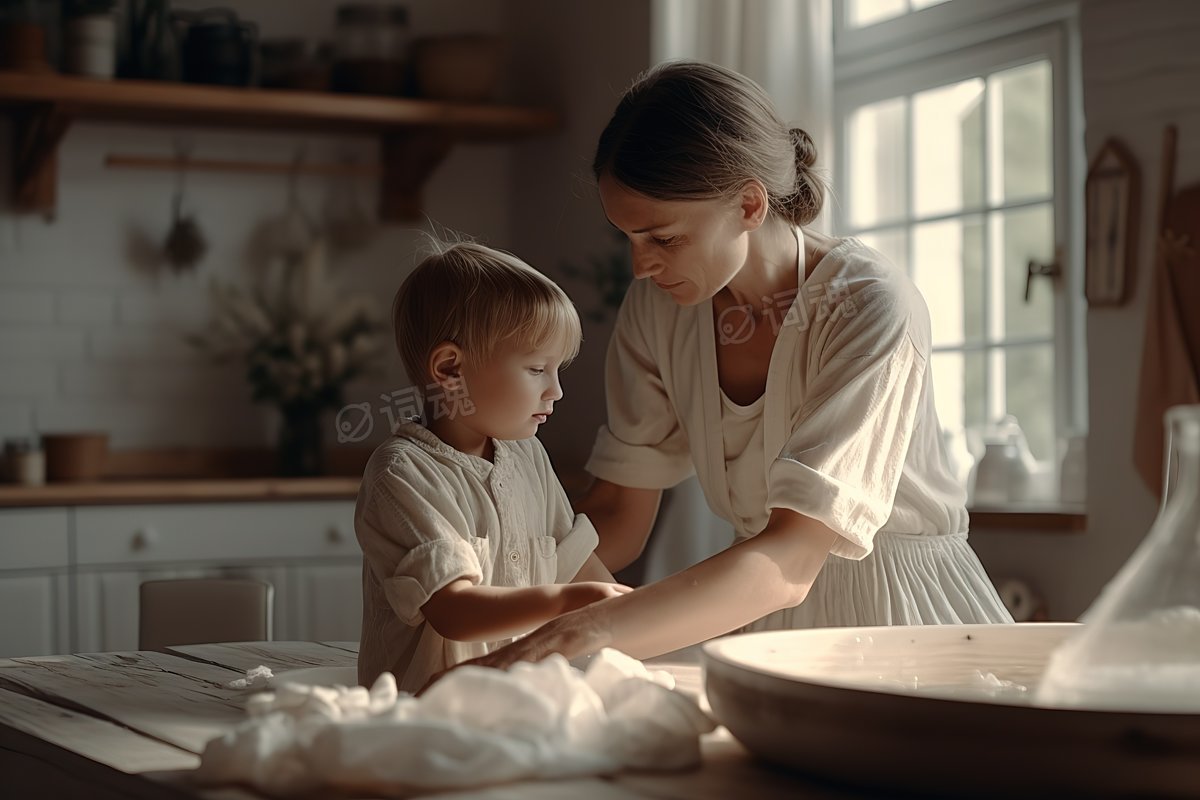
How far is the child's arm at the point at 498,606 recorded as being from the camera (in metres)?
1.22

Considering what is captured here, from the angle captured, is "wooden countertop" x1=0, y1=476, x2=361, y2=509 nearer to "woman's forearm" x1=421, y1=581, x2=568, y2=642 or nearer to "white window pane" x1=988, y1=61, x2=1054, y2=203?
"white window pane" x1=988, y1=61, x2=1054, y2=203

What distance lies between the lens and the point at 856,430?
54.0 inches

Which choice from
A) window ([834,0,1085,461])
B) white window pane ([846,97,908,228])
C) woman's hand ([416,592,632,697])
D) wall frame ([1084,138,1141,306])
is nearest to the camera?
woman's hand ([416,592,632,697])

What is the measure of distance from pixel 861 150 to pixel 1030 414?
827 mm

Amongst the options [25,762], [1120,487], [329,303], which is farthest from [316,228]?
[25,762]

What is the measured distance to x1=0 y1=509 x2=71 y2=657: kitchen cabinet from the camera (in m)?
3.23

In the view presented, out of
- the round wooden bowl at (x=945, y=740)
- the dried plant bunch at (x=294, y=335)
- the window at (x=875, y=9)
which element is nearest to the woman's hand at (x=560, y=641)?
the round wooden bowl at (x=945, y=740)

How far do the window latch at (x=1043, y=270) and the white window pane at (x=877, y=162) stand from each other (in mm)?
475

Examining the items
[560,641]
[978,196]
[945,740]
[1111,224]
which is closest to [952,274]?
[978,196]

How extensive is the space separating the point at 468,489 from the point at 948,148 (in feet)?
7.24

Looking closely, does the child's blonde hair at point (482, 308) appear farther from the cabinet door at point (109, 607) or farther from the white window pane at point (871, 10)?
the white window pane at point (871, 10)

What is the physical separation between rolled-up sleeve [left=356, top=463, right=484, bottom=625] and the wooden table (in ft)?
0.55

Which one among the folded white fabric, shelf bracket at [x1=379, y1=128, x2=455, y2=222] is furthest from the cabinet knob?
the folded white fabric

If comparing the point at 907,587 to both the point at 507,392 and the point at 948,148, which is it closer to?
the point at 507,392
